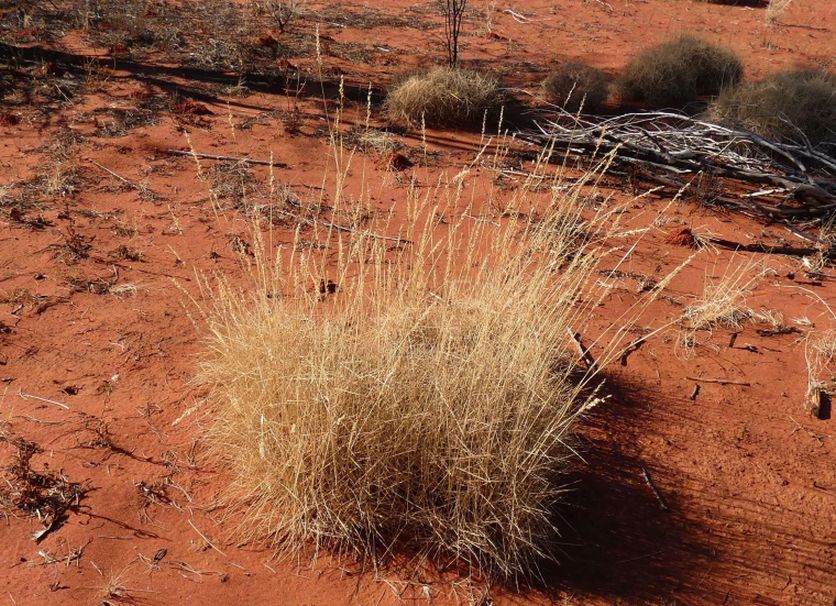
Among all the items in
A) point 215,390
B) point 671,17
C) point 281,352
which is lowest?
point 215,390

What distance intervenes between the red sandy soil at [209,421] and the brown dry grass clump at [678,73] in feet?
9.21

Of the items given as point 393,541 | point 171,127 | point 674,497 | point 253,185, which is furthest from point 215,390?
point 171,127

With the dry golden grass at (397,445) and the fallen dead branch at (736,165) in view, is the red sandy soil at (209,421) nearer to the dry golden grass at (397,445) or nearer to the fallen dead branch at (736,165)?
the dry golden grass at (397,445)

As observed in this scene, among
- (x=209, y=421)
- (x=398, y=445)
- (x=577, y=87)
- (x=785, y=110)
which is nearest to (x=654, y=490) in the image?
(x=398, y=445)

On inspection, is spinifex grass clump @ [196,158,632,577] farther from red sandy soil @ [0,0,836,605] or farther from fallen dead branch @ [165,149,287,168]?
fallen dead branch @ [165,149,287,168]

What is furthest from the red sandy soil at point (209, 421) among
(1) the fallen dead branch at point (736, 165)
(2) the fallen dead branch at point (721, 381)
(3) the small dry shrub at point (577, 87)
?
(3) the small dry shrub at point (577, 87)

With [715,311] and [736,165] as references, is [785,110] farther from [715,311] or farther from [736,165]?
[715,311]

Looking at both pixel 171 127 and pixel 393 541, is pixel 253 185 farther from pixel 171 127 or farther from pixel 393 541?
pixel 393 541

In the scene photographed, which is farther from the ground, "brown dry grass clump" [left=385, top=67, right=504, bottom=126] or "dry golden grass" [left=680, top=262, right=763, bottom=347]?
"brown dry grass clump" [left=385, top=67, right=504, bottom=126]

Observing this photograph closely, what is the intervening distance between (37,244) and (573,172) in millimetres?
4450

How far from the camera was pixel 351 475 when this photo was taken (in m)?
2.55

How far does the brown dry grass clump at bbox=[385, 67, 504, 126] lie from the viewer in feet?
22.8

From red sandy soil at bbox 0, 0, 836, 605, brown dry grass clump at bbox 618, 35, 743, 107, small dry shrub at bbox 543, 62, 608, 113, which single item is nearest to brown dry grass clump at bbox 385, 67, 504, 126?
small dry shrub at bbox 543, 62, 608, 113

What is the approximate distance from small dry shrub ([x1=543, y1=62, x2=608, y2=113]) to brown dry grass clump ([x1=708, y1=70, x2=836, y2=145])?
1.31 meters
